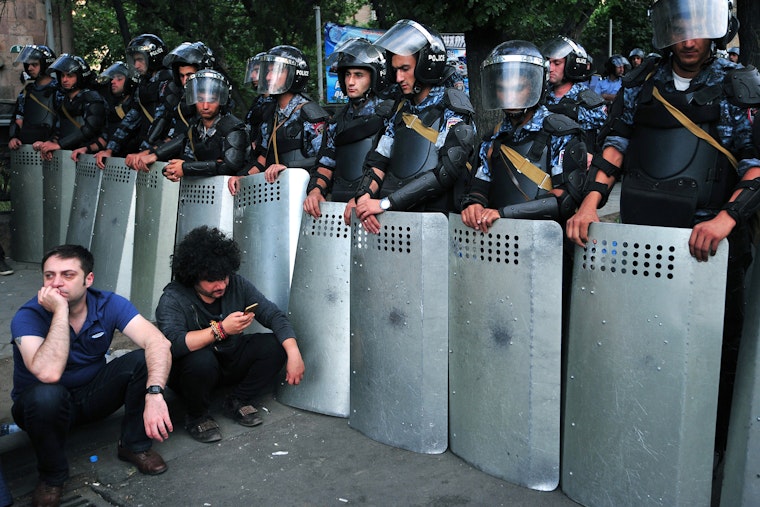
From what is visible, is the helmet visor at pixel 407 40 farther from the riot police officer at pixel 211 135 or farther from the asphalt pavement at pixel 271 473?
the asphalt pavement at pixel 271 473

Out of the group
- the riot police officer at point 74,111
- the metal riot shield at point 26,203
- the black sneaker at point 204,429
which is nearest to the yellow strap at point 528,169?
the black sneaker at point 204,429

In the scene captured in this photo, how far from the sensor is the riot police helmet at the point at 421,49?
175 inches

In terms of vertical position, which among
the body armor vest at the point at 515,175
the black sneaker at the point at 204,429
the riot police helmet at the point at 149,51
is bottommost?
the black sneaker at the point at 204,429

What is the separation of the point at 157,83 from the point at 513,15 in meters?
3.52

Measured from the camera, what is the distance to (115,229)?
21.3 ft

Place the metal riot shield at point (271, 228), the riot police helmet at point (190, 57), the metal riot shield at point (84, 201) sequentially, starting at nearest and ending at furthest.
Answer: the metal riot shield at point (271, 228) → the riot police helmet at point (190, 57) → the metal riot shield at point (84, 201)

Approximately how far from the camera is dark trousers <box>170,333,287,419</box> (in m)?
4.23

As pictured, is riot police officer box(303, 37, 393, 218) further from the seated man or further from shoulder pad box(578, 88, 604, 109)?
shoulder pad box(578, 88, 604, 109)

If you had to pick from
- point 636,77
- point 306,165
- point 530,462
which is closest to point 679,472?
point 530,462

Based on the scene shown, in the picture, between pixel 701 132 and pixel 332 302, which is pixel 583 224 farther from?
pixel 332 302

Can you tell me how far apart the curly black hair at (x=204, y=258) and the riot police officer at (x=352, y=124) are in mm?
718

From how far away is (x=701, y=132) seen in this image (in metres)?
3.36

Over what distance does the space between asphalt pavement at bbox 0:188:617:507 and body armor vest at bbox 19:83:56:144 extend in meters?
5.03

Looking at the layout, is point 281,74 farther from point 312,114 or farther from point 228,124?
point 228,124
